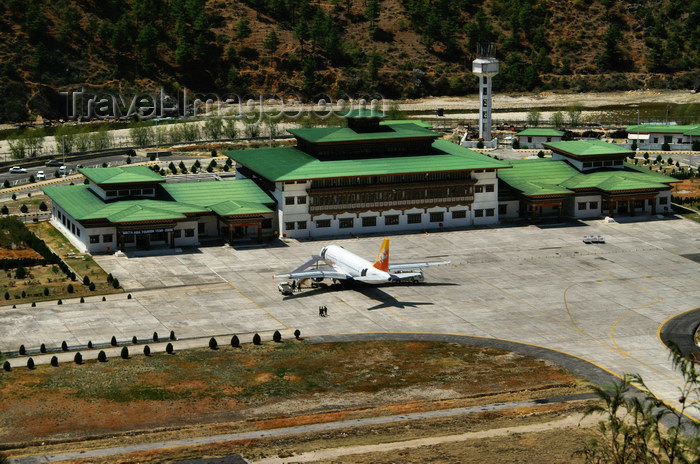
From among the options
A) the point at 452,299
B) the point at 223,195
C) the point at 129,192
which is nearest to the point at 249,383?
the point at 452,299

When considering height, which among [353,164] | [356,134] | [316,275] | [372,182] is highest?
[356,134]

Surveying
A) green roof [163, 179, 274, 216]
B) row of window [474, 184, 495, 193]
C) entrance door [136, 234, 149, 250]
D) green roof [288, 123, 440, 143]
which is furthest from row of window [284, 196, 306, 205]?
row of window [474, 184, 495, 193]

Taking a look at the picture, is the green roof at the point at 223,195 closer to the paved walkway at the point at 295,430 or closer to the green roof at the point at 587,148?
the green roof at the point at 587,148

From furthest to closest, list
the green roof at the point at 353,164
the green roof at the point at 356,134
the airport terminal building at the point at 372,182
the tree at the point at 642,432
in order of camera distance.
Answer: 1. the green roof at the point at 356,134
2. the green roof at the point at 353,164
3. the airport terminal building at the point at 372,182
4. the tree at the point at 642,432

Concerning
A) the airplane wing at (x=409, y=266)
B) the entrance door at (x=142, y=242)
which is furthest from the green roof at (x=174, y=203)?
the airplane wing at (x=409, y=266)

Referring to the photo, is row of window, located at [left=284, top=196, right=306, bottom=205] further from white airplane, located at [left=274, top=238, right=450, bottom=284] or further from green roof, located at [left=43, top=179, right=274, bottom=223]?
white airplane, located at [left=274, top=238, right=450, bottom=284]

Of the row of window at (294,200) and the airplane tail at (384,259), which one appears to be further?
the row of window at (294,200)

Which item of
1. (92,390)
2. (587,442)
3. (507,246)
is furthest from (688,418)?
(507,246)

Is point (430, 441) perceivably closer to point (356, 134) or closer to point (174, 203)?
point (174, 203)
